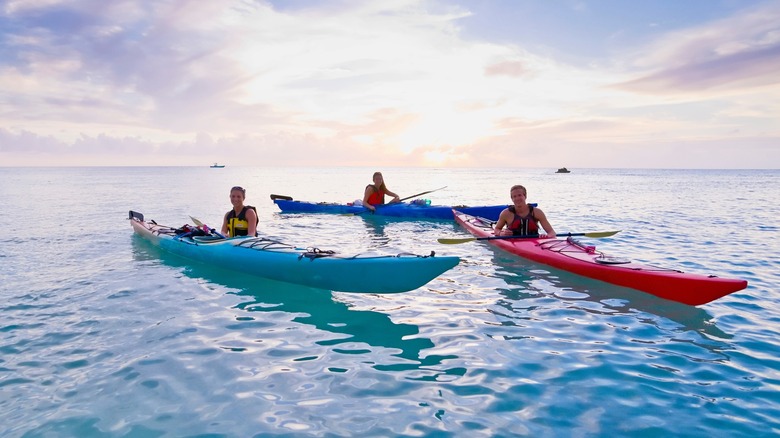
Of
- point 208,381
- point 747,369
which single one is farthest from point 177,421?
point 747,369

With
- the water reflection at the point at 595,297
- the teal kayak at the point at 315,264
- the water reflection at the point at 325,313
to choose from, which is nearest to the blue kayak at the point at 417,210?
the water reflection at the point at 595,297

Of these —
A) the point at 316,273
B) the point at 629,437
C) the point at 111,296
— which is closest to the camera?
the point at 629,437

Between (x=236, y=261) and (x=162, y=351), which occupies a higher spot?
(x=236, y=261)

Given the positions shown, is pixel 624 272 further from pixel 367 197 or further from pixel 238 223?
pixel 367 197

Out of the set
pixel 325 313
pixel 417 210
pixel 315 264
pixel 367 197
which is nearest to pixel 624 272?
pixel 325 313

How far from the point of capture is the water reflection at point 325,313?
5.16m

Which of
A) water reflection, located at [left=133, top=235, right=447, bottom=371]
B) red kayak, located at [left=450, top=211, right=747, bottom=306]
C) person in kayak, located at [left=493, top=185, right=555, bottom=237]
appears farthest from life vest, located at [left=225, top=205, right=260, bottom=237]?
red kayak, located at [left=450, top=211, right=747, bottom=306]

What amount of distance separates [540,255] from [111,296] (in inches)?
298

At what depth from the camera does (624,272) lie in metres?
6.79

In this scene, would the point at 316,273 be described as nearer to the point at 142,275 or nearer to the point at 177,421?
the point at 177,421

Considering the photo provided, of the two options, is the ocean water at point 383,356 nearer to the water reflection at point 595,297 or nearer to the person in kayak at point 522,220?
the water reflection at point 595,297

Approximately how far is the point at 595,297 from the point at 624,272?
1.92 feet

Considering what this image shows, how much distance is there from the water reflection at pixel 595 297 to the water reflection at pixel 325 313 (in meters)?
1.88

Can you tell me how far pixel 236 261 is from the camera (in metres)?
8.02
